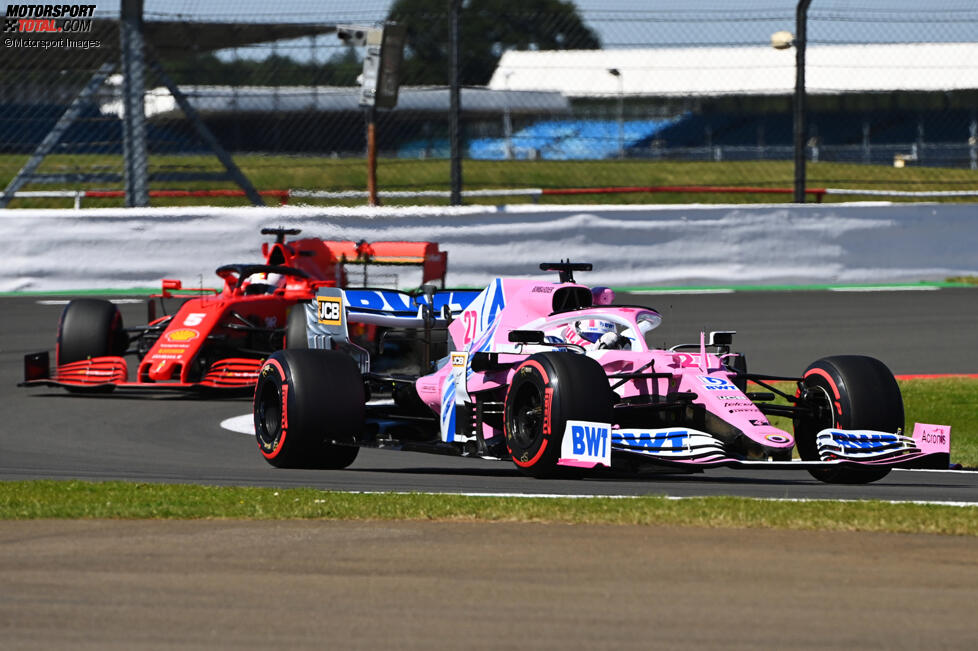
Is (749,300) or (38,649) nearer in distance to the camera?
(38,649)

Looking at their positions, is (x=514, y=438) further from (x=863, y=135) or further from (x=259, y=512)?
(x=863, y=135)

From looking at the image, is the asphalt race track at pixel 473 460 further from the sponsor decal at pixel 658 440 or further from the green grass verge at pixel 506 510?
the green grass verge at pixel 506 510

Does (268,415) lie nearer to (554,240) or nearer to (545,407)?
(545,407)

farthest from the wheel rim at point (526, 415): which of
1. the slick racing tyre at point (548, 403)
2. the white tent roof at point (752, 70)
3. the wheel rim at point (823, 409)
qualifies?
the white tent roof at point (752, 70)

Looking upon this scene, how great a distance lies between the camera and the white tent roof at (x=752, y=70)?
21844 millimetres

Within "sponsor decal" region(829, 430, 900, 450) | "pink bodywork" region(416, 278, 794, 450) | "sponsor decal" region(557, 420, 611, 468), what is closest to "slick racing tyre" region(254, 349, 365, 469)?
"pink bodywork" region(416, 278, 794, 450)

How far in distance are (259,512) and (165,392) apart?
7207 mm

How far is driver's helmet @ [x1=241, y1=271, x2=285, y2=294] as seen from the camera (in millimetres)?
14531

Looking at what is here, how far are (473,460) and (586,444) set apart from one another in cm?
255

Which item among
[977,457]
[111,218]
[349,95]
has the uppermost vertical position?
[349,95]

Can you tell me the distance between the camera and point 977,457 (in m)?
10.4

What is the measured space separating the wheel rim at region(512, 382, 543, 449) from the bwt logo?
38cm

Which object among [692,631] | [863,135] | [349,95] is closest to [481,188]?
[349,95]

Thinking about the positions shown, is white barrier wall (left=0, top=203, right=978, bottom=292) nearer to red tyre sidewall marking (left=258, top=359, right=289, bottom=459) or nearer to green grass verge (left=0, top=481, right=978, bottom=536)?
red tyre sidewall marking (left=258, top=359, right=289, bottom=459)
